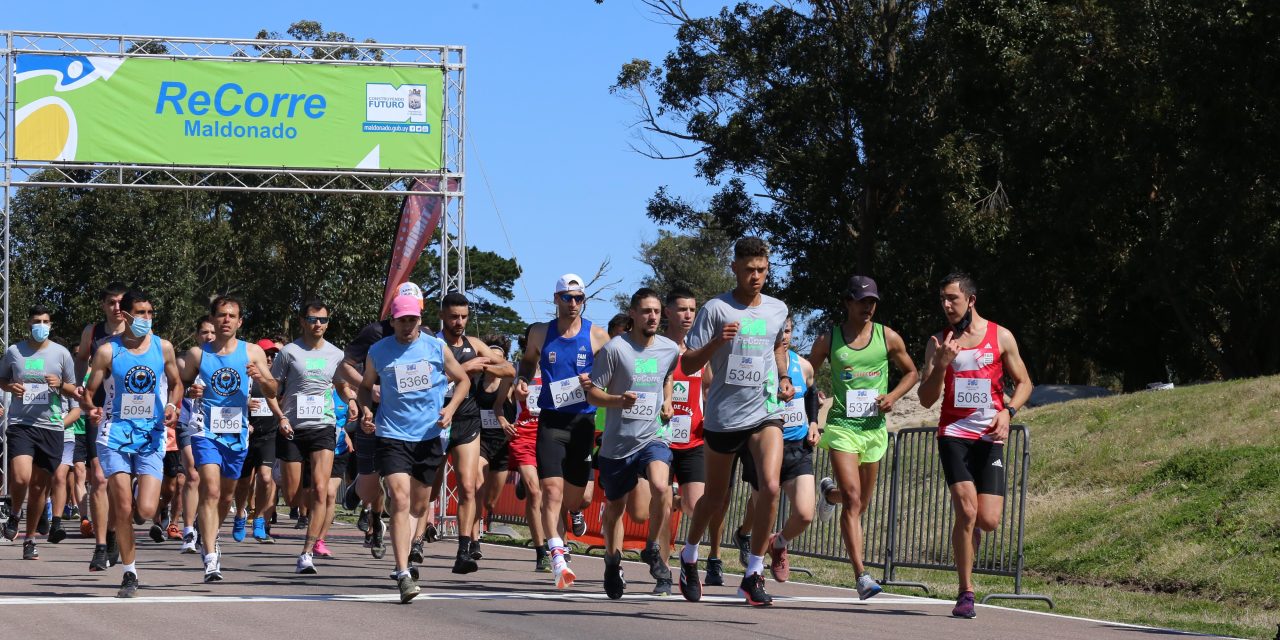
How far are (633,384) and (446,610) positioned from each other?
73.9 inches

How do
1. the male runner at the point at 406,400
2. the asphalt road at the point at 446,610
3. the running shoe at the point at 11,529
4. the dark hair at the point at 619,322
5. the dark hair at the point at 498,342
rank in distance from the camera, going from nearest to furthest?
the asphalt road at the point at 446,610 → the male runner at the point at 406,400 → the dark hair at the point at 619,322 → the dark hair at the point at 498,342 → the running shoe at the point at 11,529

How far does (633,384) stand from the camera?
1039cm

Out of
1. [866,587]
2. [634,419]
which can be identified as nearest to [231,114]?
[634,419]

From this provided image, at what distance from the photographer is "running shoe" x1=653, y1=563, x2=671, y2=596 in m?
10.8

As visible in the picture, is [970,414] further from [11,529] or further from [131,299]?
[11,529]

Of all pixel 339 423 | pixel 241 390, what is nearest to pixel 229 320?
pixel 241 390

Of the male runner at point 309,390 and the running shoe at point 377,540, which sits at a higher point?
the male runner at point 309,390

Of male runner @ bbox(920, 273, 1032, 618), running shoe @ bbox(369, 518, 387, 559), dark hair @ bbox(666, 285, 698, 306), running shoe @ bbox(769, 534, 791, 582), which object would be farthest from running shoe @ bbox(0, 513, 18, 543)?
male runner @ bbox(920, 273, 1032, 618)

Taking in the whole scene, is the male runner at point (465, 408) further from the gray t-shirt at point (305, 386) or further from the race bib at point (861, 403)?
the race bib at point (861, 403)

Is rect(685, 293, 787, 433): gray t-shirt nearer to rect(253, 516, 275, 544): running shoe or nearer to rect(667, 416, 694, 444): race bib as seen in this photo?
rect(667, 416, 694, 444): race bib

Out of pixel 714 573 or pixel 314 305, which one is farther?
pixel 314 305

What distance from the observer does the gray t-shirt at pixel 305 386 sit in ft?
45.4

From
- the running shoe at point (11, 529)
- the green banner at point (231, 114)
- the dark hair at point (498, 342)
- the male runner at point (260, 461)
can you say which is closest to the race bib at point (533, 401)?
the dark hair at point (498, 342)

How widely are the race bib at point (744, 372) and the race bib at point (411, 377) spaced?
192cm
